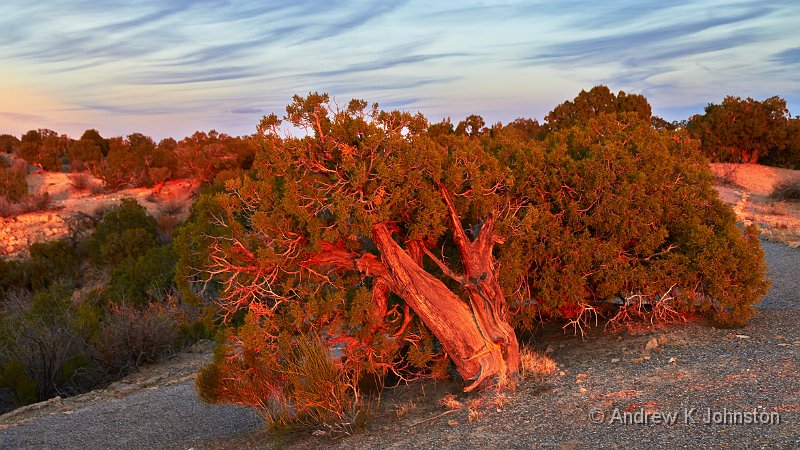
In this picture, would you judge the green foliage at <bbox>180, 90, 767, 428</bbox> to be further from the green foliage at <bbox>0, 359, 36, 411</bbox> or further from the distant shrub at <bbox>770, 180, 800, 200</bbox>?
the distant shrub at <bbox>770, 180, 800, 200</bbox>

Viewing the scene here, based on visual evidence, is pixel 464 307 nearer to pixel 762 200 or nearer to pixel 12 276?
pixel 12 276

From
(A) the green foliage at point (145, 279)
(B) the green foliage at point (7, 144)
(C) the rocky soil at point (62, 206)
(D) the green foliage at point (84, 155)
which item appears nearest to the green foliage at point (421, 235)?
(A) the green foliage at point (145, 279)

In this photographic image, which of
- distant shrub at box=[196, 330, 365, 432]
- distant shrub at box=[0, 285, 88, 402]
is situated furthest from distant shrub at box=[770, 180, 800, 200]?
distant shrub at box=[0, 285, 88, 402]

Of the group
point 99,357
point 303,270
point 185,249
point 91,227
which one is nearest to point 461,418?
point 303,270

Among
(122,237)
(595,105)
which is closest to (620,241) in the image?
(122,237)

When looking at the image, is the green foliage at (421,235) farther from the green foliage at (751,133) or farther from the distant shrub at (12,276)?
the green foliage at (751,133)

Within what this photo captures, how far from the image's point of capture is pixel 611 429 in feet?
18.7

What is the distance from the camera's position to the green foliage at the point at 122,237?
2247 cm

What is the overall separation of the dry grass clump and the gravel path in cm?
18

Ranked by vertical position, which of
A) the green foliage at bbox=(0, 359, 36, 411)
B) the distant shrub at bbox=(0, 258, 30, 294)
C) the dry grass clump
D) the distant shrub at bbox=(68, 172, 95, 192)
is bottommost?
the green foliage at bbox=(0, 359, 36, 411)

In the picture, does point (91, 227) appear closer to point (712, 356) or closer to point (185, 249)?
point (185, 249)

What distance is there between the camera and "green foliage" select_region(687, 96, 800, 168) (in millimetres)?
37094

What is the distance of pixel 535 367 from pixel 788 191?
26.0 m

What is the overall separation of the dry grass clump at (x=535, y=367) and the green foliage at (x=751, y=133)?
32.7 m
